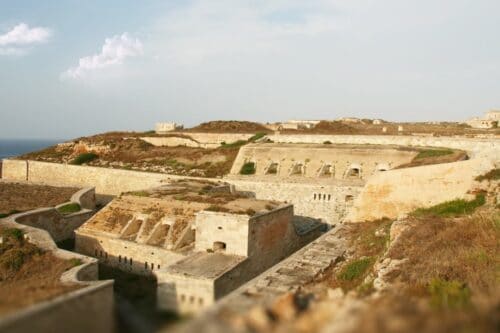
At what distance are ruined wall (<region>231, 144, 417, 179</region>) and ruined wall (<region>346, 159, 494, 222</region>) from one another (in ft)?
12.6

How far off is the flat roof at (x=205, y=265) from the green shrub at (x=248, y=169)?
11.1m

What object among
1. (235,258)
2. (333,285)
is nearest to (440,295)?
(333,285)

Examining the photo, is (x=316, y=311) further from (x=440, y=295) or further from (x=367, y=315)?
(x=440, y=295)

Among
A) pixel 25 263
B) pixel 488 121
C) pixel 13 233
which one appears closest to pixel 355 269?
pixel 25 263

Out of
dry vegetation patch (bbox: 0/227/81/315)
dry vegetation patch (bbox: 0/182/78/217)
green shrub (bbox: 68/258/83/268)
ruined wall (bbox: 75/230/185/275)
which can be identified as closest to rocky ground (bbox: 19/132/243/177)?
dry vegetation patch (bbox: 0/182/78/217)

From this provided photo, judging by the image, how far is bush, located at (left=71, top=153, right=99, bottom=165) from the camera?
99.0 feet

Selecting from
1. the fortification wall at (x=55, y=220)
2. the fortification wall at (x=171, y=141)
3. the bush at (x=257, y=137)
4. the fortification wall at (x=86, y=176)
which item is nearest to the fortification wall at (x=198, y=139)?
the fortification wall at (x=171, y=141)

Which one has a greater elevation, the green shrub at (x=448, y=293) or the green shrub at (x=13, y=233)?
the green shrub at (x=448, y=293)

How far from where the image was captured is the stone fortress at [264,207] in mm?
12570

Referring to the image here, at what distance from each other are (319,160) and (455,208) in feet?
31.4

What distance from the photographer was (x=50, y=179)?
3064 cm

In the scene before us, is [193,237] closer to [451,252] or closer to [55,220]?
[55,220]

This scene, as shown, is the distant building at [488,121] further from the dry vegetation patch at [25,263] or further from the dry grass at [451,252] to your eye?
the dry vegetation patch at [25,263]

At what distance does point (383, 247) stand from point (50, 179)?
25313 mm
